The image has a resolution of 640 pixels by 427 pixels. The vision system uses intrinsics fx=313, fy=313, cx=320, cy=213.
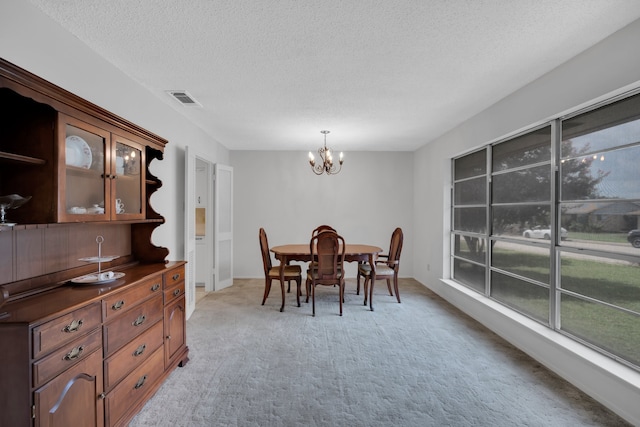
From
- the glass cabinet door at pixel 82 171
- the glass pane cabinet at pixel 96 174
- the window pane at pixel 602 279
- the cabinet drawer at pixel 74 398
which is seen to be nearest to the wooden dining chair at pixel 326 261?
the glass pane cabinet at pixel 96 174

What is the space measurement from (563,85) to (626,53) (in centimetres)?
50

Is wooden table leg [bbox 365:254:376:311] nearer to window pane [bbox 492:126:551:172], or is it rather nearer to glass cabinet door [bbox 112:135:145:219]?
window pane [bbox 492:126:551:172]

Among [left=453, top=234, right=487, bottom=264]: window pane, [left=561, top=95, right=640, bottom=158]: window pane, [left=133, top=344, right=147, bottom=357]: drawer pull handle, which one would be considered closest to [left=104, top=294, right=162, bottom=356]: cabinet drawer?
[left=133, top=344, right=147, bottom=357]: drawer pull handle

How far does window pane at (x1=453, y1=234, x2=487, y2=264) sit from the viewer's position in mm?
3945

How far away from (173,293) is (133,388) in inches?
29.1

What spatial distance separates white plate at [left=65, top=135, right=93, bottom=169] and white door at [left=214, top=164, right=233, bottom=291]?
322 cm

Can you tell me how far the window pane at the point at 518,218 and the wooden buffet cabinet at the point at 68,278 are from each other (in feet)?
10.9

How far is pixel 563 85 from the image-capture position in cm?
248

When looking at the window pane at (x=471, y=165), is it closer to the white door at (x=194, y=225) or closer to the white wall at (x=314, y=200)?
the white wall at (x=314, y=200)

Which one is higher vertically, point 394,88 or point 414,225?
point 394,88

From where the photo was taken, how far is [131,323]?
6.44 feet

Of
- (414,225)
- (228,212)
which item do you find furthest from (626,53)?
(228,212)

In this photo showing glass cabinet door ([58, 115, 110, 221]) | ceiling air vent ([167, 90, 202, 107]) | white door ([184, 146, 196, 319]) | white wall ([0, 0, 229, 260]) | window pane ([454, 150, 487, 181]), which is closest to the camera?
glass cabinet door ([58, 115, 110, 221])

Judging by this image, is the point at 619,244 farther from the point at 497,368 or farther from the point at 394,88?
the point at 394,88
